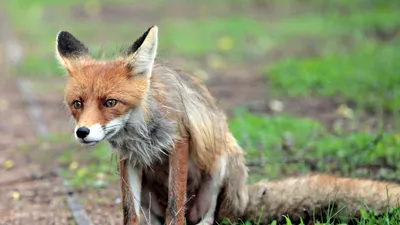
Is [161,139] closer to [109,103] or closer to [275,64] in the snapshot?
[109,103]

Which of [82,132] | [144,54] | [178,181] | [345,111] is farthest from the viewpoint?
[345,111]

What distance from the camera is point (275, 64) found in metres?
12.7

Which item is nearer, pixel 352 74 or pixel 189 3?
pixel 352 74

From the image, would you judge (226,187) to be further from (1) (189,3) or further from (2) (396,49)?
(1) (189,3)

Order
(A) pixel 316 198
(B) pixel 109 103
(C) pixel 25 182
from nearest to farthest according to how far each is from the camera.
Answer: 1. (B) pixel 109 103
2. (A) pixel 316 198
3. (C) pixel 25 182

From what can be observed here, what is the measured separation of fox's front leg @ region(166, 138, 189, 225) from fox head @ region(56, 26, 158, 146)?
1.50ft

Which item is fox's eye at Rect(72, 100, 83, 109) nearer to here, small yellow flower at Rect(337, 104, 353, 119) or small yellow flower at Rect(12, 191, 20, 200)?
small yellow flower at Rect(12, 191, 20, 200)

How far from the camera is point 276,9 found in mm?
19797

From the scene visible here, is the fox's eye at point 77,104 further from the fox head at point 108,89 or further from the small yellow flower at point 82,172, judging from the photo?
the small yellow flower at point 82,172

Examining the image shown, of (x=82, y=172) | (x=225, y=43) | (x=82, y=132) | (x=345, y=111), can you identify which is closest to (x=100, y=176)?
(x=82, y=172)

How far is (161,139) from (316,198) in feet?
3.98

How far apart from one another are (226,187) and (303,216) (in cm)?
59

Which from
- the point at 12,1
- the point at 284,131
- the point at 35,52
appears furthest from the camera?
the point at 12,1

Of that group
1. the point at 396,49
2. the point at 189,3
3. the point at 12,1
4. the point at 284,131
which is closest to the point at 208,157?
the point at 284,131
